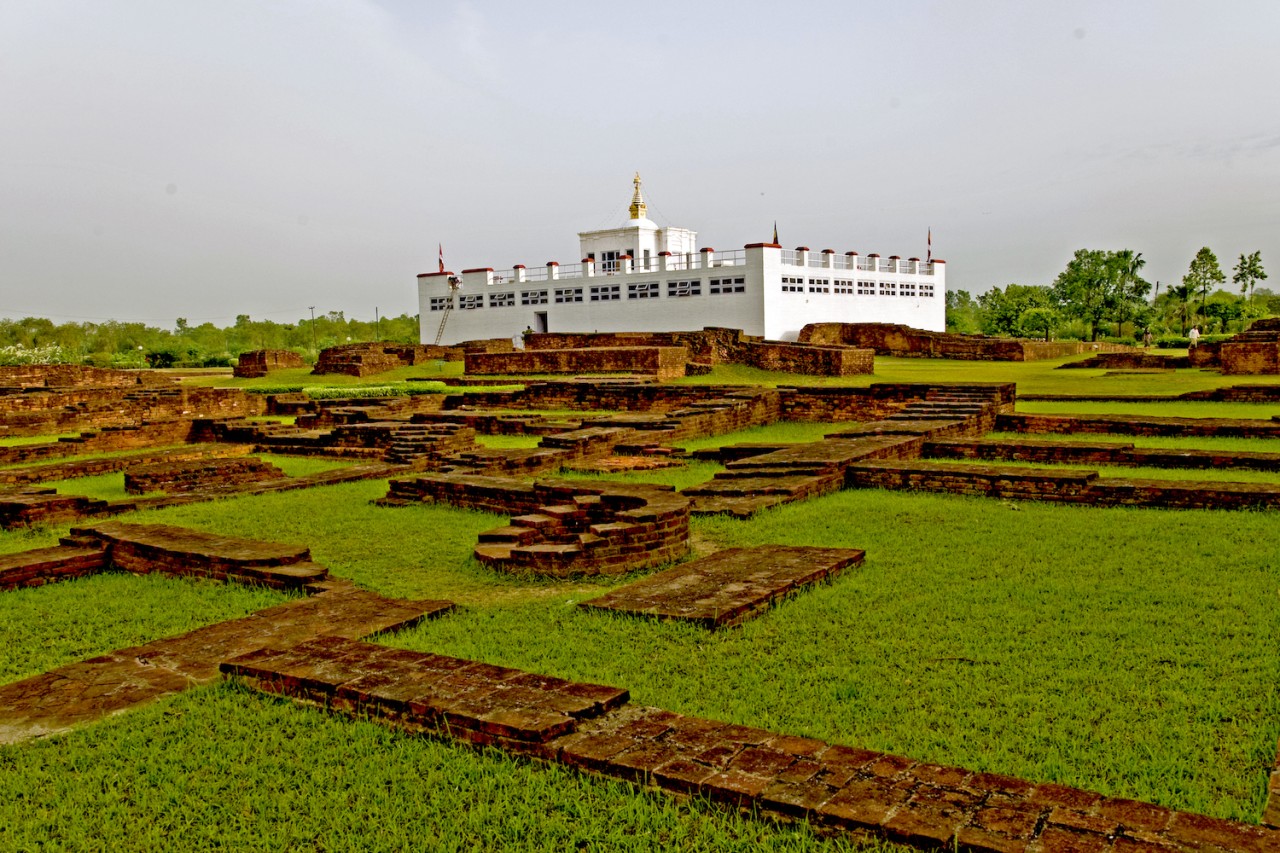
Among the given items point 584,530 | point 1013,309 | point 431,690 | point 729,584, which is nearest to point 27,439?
point 584,530

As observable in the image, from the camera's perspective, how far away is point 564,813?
269 cm

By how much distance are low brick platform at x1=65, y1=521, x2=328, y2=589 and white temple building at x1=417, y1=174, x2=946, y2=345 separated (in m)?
31.3

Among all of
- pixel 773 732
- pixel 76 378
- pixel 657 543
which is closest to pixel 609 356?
pixel 76 378

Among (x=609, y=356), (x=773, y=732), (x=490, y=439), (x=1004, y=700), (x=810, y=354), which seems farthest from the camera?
(x=609, y=356)

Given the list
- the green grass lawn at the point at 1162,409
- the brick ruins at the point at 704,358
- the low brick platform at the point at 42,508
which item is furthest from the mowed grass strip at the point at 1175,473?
the brick ruins at the point at 704,358

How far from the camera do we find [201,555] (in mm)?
6016

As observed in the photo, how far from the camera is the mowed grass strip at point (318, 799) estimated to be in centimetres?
258

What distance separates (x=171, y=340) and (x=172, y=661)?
7121 cm

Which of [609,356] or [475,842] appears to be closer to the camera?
[475,842]

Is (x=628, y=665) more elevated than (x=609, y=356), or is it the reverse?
(x=609, y=356)

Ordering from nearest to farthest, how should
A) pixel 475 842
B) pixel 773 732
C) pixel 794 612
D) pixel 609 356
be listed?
pixel 475 842
pixel 773 732
pixel 794 612
pixel 609 356

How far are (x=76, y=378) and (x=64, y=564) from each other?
21944 mm

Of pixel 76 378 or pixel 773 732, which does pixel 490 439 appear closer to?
pixel 773 732

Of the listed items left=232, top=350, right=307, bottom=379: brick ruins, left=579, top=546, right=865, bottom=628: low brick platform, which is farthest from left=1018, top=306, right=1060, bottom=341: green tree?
left=579, top=546, right=865, bottom=628: low brick platform
